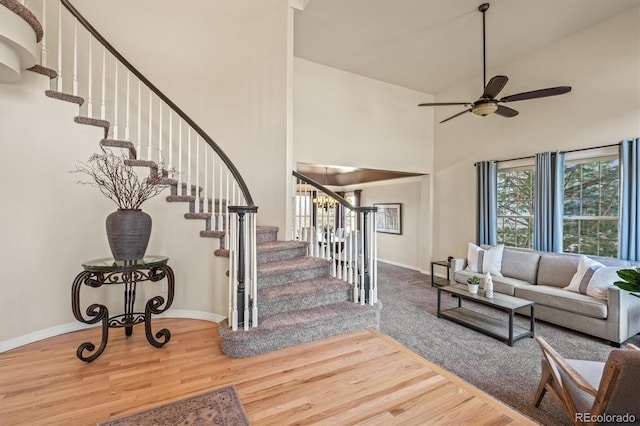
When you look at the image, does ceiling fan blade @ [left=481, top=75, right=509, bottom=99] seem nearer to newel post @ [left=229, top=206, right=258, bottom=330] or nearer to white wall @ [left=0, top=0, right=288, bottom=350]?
white wall @ [left=0, top=0, right=288, bottom=350]

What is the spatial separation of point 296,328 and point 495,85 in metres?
3.57

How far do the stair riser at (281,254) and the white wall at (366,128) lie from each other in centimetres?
216

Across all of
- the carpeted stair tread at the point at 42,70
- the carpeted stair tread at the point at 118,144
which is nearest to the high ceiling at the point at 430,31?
the carpeted stair tread at the point at 118,144

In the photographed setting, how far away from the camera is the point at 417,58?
5.34m

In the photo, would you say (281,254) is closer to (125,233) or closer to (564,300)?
(125,233)

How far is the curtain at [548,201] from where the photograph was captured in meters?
4.59

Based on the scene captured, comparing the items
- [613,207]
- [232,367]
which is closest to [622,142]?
[613,207]

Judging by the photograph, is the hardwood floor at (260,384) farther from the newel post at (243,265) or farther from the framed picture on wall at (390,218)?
the framed picture on wall at (390,218)

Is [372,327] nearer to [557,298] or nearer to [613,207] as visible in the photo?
[557,298]

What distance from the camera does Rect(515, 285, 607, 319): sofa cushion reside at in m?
3.35

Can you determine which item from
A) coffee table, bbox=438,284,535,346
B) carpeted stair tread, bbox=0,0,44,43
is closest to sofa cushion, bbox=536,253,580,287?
coffee table, bbox=438,284,535,346

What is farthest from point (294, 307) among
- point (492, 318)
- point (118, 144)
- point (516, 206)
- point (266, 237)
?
point (516, 206)

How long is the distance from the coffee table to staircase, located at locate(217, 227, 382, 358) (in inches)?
58.5

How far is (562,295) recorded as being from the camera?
370cm
